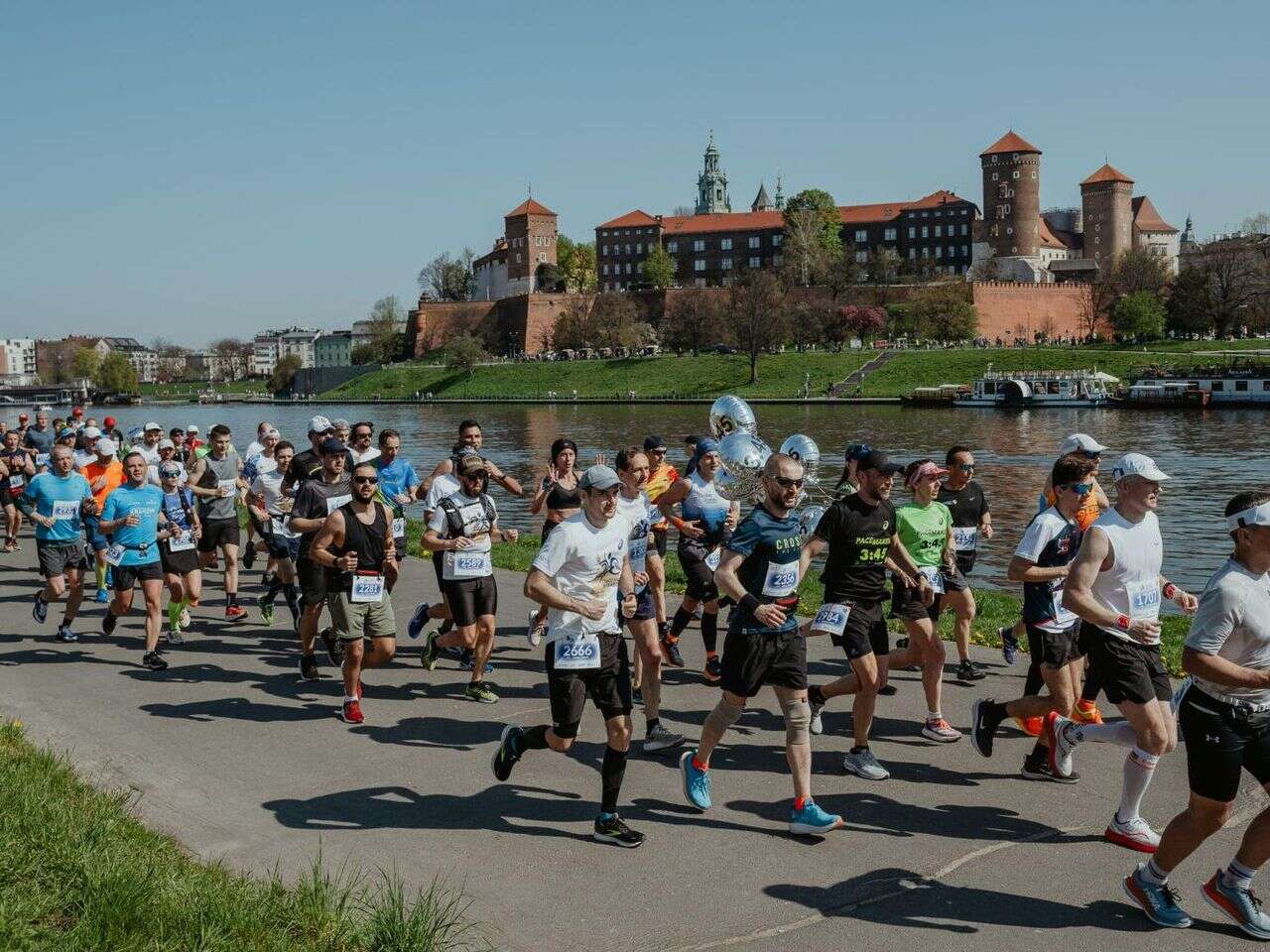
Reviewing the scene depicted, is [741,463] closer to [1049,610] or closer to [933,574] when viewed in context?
[933,574]

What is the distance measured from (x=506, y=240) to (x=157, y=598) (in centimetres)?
15462

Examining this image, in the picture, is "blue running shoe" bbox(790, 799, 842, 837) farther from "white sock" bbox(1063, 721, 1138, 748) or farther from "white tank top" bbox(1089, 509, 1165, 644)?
"white tank top" bbox(1089, 509, 1165, 644)

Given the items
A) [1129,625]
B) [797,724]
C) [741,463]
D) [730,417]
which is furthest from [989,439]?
[797,724]

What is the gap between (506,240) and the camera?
161500 mm

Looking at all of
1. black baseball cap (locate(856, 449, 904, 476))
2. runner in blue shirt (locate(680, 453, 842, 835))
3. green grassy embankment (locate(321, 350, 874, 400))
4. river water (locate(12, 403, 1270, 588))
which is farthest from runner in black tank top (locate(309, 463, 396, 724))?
green grassy embankment (locate(321, 350, 874, 400))

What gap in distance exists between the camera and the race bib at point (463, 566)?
956cm

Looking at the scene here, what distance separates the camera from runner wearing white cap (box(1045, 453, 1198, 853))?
Result: 6246mm

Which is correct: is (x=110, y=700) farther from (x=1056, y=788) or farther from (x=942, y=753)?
(x=1056, y=788)

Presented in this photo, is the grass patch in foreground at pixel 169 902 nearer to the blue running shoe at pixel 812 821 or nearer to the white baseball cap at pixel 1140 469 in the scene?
the blue running shoe at pixel 812 821

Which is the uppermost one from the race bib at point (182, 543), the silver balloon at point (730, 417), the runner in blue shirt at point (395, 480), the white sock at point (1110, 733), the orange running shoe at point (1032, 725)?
the silver balloon at point (730, 417)

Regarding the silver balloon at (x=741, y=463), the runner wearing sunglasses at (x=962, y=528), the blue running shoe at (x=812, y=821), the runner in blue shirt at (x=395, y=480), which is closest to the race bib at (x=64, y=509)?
the runner in blue shirt at (x=395, y=480)

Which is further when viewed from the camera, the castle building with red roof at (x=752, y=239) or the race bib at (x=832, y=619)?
the castle building with red roof at (x=752, y=239)

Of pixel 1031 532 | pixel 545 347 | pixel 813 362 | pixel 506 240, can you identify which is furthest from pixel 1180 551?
pixel 506 240

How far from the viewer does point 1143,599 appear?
6559mm
